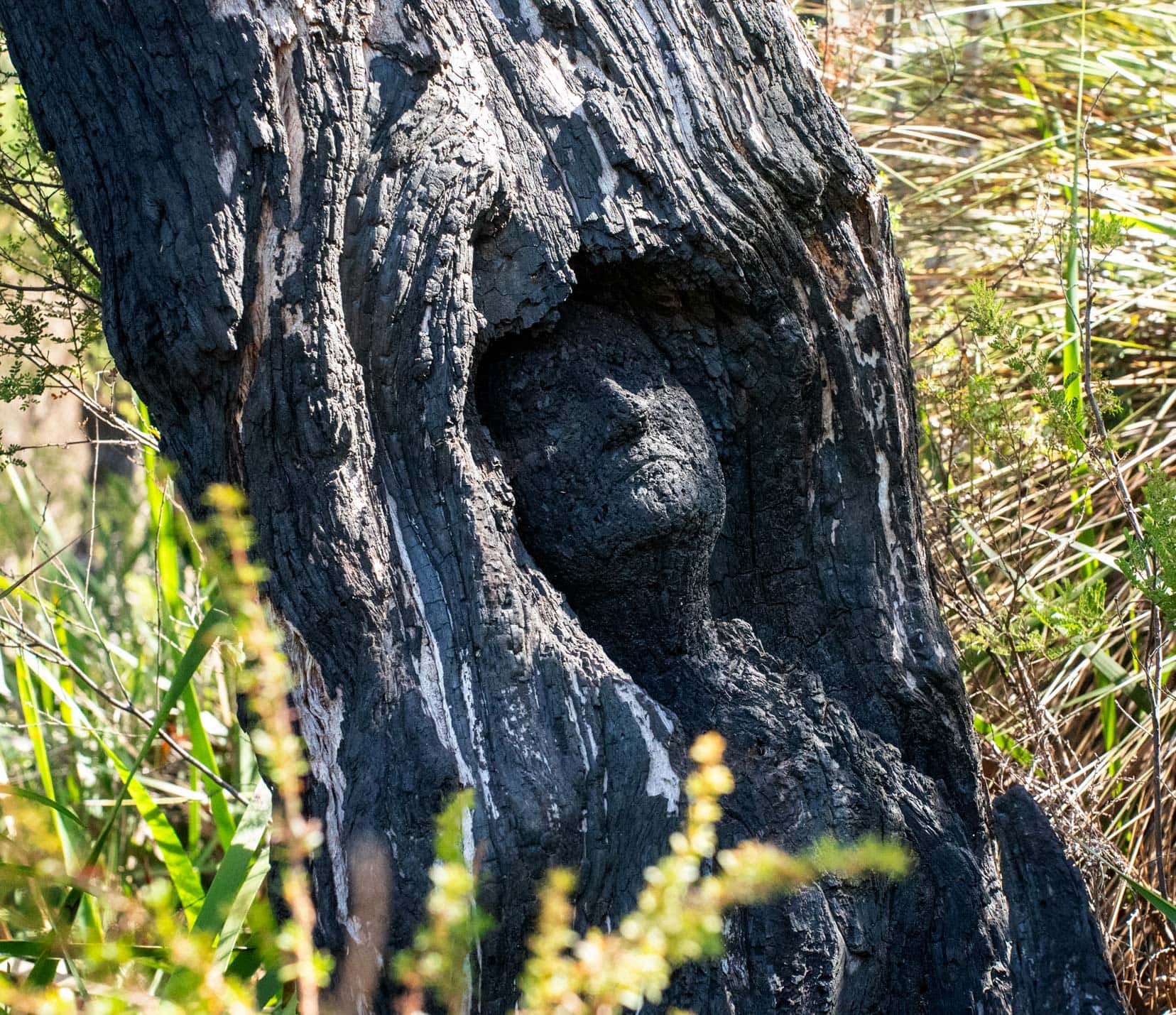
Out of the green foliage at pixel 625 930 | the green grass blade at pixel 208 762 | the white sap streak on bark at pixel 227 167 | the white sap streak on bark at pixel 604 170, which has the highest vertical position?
the white sap streak on bark at pixel 227 167

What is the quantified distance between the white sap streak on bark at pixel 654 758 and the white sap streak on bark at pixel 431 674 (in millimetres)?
212

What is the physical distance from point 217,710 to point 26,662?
38.6 inches

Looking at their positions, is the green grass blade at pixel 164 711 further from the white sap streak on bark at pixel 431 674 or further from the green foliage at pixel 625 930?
the green foliage at pixel 625 930

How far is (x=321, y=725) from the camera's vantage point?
1.30m

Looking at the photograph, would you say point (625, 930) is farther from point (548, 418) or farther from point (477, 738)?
point (548, 418)

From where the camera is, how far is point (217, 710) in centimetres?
339

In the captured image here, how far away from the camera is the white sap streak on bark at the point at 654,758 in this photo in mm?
1279

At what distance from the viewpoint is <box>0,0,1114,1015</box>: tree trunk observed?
4.05 ft

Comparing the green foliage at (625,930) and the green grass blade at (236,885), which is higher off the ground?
the green foliage at (625,930)

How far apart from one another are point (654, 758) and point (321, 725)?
404 millimetres

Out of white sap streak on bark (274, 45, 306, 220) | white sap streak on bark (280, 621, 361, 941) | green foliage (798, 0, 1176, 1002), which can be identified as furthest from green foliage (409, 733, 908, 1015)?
green foliage (798, 0, 1176, 1002)

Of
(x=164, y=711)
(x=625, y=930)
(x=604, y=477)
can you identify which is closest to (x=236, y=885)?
(x=164, y=711)

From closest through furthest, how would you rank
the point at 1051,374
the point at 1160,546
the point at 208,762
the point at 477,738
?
the point at 477,738, the point at 1160,546, the point at 208,762, the point at 1051,374

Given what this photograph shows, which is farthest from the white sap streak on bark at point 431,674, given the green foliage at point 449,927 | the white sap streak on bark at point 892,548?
the white sap streak on bark at point 892,548
